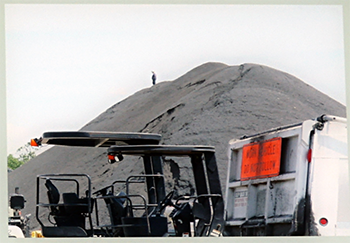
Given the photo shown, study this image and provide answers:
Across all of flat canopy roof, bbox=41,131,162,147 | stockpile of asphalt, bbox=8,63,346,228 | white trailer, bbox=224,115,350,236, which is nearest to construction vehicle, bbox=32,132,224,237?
flat canopy roof, bbox=41,131,162,147

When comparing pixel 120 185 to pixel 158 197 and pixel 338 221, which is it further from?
pixel 338 221

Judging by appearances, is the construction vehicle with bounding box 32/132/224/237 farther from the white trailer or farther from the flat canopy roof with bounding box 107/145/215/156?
the white trailer

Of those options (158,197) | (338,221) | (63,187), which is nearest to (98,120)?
(63,187)

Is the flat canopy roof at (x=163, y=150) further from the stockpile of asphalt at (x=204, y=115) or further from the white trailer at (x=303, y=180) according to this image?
the stockpile of asphalt at (x=204, y=115)

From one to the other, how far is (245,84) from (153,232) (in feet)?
63.3

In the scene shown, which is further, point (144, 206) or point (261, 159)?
point (261, 159)

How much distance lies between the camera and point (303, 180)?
728 cm

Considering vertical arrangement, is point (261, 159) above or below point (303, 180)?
above

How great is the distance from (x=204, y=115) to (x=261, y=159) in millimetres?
16422

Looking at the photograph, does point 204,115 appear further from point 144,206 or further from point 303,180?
point 303,180

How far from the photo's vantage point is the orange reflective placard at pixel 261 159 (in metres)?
7.96

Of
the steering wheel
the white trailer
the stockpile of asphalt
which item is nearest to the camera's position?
the white trailer

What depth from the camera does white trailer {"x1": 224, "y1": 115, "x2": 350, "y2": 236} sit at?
282 inches

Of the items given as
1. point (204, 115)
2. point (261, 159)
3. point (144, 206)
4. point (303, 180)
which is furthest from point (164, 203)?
point (204, 115)
